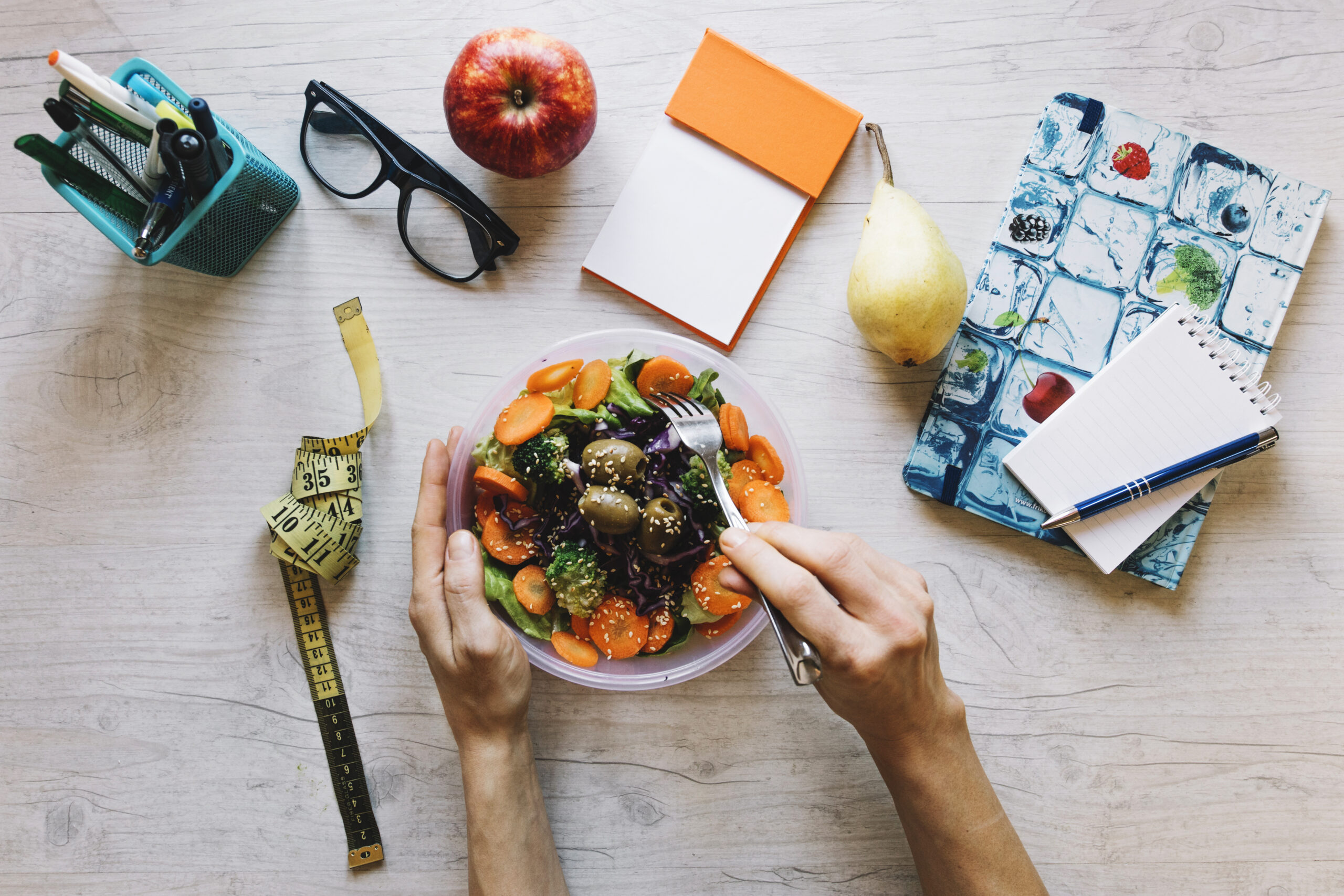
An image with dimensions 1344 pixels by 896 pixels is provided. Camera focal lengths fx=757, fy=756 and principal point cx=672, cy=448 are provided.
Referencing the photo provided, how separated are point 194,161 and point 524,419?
0.63 m

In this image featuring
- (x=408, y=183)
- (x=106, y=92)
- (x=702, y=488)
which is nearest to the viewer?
(x=106, y=92)

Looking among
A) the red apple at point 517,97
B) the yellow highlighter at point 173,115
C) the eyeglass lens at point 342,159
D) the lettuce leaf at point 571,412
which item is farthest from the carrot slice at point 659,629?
the yellow highlighter at point 173,115

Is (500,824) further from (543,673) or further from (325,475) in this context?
(325,475)

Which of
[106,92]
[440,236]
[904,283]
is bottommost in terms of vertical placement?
[440,236]

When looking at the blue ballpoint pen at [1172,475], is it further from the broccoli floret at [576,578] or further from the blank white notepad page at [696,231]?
the broccoli floret at [576,578]

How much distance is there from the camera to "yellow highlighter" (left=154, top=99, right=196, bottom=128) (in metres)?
1.19

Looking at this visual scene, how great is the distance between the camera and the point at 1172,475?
4.42 ft

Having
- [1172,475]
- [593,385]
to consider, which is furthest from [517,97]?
[1172,475]

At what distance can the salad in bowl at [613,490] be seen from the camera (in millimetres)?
1258

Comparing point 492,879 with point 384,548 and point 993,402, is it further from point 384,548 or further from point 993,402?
point 993,402

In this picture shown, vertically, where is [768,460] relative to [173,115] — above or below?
below

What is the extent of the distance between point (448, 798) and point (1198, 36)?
6.65 feet

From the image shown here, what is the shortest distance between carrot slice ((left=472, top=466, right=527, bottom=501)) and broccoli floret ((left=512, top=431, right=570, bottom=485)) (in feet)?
0.09

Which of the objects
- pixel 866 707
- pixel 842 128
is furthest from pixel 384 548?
pixel 842 128
